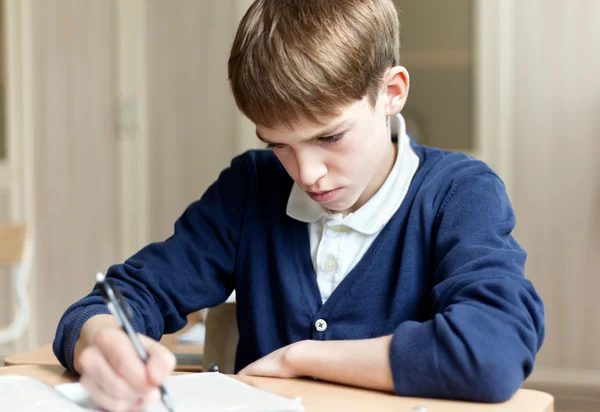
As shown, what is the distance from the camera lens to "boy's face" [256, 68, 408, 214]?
1045 millimetres

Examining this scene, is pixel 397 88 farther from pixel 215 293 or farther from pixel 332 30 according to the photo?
pixel 215 293

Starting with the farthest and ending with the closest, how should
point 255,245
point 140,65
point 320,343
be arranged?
point 140,65 < point 255,245 < point 320,343

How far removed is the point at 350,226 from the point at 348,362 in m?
0.34

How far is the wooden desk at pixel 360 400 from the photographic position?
81cm

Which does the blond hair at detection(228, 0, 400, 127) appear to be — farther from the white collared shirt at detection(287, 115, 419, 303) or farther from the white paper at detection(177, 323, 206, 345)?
the white paper at detection(177, 323, 206, 345)

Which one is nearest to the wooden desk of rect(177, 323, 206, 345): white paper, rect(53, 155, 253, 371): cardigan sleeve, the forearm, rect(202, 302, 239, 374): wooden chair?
the forearm

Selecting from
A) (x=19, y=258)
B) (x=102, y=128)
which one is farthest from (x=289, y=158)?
(x=102, y=128)

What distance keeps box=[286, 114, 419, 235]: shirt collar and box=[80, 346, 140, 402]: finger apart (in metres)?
0.48

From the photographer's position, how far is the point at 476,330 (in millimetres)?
873

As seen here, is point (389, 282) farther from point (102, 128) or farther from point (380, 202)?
point (102, 128)

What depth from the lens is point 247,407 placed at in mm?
785

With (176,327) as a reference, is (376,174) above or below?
above

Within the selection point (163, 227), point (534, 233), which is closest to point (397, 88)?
point (534, 233)

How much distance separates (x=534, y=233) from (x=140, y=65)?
191 centimetres
